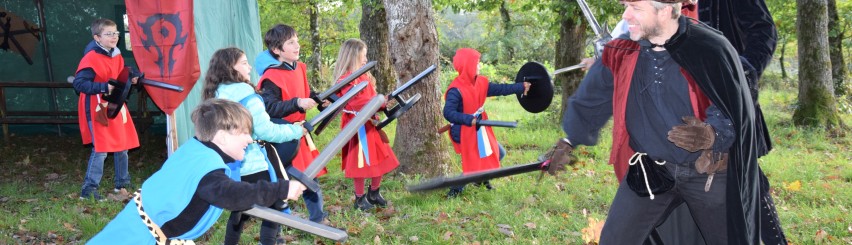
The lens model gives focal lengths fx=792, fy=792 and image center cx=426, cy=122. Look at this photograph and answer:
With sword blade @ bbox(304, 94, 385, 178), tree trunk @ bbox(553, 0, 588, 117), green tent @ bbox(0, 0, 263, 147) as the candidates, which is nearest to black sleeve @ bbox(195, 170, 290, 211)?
sword blade @ bbox(304, 94, 385, 178)

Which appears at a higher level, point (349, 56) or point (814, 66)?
point (349, 56)

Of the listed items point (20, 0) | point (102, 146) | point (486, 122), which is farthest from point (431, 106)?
point (20, 0)

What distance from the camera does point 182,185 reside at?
3.29 metres

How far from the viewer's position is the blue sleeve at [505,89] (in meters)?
6.48

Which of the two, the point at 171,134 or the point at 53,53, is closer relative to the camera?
the point at 171,134

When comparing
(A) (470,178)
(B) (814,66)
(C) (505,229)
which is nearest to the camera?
(A) (470,178)

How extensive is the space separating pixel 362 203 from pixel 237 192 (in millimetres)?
3829

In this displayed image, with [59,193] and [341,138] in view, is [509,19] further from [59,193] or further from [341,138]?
[341,138]

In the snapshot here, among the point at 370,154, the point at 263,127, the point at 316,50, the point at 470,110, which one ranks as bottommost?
the point at 316,50

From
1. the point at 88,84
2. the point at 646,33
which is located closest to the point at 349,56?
the point at 88,84

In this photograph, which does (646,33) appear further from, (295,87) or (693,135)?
(295,87)

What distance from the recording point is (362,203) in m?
6.99

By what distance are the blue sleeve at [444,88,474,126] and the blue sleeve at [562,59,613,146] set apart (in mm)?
2586

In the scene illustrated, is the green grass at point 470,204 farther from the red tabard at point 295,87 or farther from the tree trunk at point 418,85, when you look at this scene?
the red tabard at point 295,87
